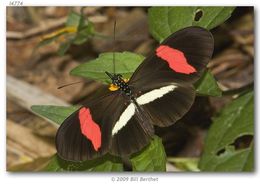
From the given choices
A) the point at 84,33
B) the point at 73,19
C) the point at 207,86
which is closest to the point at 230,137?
the point at 207,86

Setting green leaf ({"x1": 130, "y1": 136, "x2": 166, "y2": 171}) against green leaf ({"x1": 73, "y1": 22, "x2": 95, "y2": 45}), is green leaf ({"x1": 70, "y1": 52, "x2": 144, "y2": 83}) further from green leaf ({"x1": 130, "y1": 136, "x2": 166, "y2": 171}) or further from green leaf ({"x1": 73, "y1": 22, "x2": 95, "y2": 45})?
green leaf ({"x1": 73, "y1": 22, "x2": 95, "y2": 45})

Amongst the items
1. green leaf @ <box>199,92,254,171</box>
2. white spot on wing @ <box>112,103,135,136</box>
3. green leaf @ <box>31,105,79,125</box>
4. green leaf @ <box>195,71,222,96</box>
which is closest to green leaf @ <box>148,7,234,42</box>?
green leaf @ <box>195,71,222,96</box>

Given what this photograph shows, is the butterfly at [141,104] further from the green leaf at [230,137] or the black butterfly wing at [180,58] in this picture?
the green leaf at [230,137]

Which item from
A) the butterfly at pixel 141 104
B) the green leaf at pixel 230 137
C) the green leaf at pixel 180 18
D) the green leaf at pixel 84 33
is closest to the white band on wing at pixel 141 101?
the butterfly at pixel 141 104

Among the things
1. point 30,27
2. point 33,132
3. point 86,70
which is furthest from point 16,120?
point 86,70

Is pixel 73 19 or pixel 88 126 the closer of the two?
pixel 88 126

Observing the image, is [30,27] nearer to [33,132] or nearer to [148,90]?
[33,132]

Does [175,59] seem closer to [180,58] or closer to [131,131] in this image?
[180,58]
